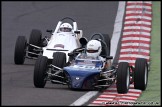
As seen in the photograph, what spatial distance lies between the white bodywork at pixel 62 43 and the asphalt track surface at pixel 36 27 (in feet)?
2.45

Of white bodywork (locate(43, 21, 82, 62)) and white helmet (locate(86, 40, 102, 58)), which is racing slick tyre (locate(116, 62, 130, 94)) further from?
white bodywork (locate(43, 21, 82, 62))

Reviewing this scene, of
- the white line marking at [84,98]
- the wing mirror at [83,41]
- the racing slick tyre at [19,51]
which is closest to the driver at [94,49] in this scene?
the white line marking at [84,98]

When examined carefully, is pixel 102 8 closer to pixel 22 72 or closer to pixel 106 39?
pixel 106 39

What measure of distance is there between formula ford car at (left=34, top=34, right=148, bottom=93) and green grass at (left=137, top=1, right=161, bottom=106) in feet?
1.25


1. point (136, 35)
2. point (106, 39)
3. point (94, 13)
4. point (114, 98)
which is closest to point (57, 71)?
point (114, 98)

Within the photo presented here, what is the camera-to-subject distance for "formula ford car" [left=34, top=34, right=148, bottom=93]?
739 inches

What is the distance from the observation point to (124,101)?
57.9ft

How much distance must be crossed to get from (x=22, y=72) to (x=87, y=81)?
10.4ft

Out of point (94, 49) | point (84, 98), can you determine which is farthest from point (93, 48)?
point (84, 98)

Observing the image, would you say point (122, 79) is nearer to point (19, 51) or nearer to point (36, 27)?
point (19, 51)

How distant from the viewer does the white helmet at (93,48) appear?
19.9 metres

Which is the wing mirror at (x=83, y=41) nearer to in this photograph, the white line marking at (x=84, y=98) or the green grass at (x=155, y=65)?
the green grass at (x=155, y=65)

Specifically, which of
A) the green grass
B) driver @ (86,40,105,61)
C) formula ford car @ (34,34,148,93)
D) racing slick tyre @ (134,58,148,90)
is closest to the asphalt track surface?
formula ford car @ (34,34,148,93)

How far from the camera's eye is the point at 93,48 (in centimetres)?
1988
